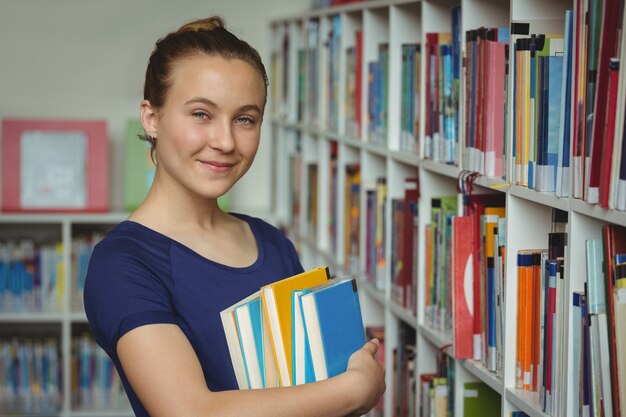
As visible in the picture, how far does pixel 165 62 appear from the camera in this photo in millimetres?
1727

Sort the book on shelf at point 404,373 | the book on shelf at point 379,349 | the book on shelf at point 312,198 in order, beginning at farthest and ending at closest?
1. the book on shelf at point 312,198
2. the book on shelf at point 379,349
3. the book on shelf at point 404,373

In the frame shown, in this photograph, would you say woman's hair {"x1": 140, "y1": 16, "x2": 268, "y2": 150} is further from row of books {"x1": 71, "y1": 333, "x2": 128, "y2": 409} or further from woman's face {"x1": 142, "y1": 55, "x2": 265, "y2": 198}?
row of books {"x1": 71, "y1": 333, "x2": 128, "y2": 409}

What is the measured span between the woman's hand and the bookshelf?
33 centimetres

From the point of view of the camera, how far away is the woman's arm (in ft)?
4.75

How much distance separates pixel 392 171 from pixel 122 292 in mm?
1449

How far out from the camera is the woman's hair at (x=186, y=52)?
1.71m

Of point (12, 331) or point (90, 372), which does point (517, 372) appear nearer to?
point (90, 372)

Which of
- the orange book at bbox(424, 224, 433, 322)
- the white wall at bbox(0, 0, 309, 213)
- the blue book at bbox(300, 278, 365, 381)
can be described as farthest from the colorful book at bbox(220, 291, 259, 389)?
the white wall at bbox(0, 0, 309, 213)

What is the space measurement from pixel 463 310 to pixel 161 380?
877mm

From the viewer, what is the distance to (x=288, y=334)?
5.08 feet

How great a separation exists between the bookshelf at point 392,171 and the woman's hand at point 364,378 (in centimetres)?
33

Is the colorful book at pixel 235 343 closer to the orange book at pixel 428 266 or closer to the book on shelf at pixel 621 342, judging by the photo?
the book on shelf at pixel 621 342

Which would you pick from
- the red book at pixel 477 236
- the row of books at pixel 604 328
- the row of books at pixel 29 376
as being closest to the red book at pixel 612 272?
the row of books at pixel 604 328

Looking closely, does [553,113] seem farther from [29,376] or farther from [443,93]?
[29,376]
